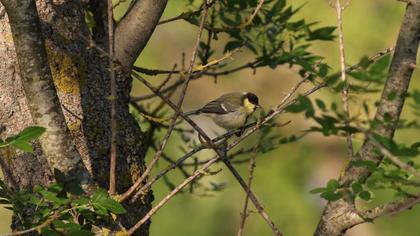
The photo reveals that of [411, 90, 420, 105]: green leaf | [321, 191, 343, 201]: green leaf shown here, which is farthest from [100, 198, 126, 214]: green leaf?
[411, 90, 420, 105]: green leaf

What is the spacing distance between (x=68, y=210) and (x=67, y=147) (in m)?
0.27

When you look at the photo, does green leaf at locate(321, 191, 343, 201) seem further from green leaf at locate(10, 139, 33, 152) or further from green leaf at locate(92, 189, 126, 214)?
green leaf at locate(10, 139, 33, 152)

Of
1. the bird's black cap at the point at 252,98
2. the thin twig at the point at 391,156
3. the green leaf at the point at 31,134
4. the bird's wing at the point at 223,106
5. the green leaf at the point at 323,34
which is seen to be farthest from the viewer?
the bird's wing at the point at 223,106

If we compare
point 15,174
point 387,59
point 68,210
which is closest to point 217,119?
point 15,174

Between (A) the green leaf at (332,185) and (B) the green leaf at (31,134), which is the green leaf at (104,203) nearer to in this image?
(B) the green leaf at (31,134)


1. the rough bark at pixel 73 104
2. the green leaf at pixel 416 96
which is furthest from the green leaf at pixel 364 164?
the rough bark at pixel 73 104

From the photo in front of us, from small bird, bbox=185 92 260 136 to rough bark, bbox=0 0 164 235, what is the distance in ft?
8.79

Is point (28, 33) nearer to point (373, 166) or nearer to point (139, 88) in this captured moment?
point (373, 166)

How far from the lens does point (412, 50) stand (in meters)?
2.51

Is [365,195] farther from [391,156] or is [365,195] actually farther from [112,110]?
[112,110]

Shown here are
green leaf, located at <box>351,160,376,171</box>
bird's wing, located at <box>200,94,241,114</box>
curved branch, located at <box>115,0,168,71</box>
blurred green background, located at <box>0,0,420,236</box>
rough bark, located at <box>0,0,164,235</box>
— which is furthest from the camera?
blurred green background, located at <box>0,0,420,236</box>

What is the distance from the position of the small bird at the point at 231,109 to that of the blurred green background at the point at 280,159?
139 centimetres

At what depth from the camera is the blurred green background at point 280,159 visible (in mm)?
8430

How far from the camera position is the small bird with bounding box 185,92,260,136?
231 inches
